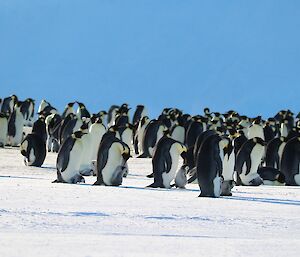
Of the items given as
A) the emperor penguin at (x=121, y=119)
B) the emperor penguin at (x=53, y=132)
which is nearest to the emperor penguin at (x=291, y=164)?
the emperor penguin at (x=53, y=132)

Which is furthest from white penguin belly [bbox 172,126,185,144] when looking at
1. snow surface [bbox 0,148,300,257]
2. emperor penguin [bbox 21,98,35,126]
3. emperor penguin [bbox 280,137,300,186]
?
snow surface [bbox 0,148,300,257]

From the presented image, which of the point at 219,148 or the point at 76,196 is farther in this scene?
the point at 219,148

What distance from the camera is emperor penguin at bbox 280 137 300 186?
11859 millimetres

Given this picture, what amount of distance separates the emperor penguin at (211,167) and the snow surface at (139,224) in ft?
1.16

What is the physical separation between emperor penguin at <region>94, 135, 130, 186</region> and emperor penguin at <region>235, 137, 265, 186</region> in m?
2.01

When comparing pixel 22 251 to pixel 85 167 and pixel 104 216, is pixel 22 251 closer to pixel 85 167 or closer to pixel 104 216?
pixel 104 216

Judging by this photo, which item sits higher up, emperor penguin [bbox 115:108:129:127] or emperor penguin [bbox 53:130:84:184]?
emperor penguin [bbox 115:108:129:127]

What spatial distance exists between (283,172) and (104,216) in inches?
265

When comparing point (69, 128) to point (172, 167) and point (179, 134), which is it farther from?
point (172, 167)

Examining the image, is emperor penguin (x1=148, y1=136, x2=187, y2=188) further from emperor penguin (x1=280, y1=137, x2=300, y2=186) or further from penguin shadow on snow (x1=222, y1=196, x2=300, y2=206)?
emperor penguin (x1=280, y1=137, x2=300, y2=186)

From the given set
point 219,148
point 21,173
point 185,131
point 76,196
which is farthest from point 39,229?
point 185,131

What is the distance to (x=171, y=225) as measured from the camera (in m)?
5.29

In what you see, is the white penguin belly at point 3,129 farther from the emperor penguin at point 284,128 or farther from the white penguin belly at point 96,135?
the emperor penguin at point 284,128

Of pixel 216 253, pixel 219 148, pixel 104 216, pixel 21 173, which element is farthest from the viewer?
pixel 21 173
